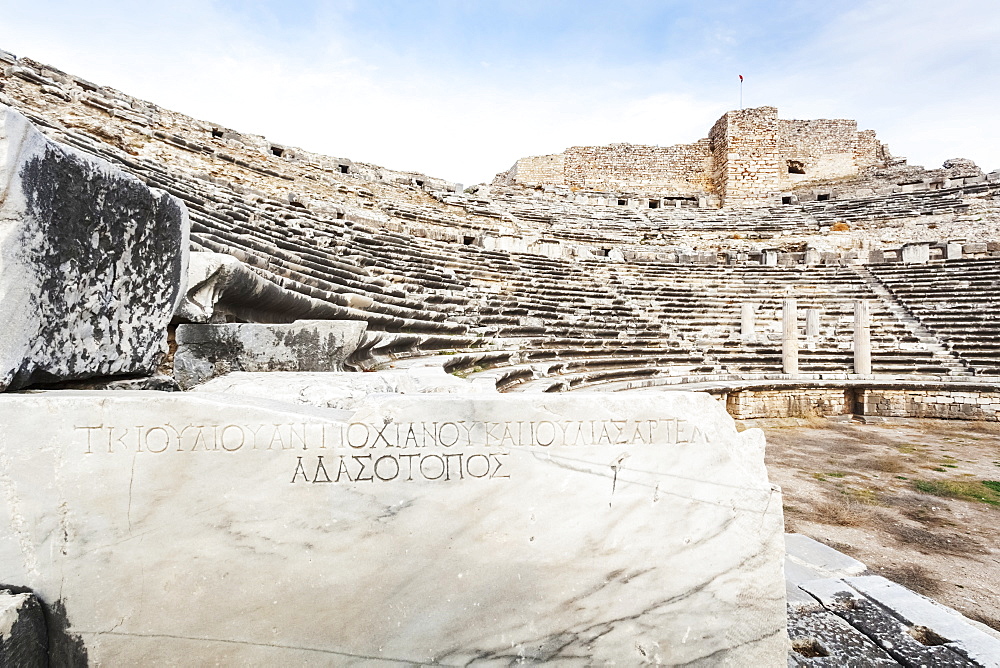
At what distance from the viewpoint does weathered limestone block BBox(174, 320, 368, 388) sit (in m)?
2.61

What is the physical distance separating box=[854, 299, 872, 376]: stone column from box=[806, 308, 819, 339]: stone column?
1.75 meters

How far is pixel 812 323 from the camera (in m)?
11.7

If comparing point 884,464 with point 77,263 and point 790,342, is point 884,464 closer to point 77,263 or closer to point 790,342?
point 790,342

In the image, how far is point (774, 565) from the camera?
5.14 ft

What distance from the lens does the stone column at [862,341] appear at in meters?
9.69

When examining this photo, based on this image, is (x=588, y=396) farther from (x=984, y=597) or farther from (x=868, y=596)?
(x=984, y=597)

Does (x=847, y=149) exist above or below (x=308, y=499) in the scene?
above

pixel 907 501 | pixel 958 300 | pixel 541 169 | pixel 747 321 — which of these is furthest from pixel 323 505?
pixel 541 169

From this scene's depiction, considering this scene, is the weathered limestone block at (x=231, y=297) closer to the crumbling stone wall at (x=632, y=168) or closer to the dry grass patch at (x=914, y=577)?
the dry grass patch at (x=914, y=577)

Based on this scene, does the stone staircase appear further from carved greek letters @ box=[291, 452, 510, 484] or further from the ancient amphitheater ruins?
carved greek letters @ box=[291, 452, 510, 484]

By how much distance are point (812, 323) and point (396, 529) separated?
41.7 ft

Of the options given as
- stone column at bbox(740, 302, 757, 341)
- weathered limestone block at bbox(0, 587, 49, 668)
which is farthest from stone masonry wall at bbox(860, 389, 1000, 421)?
weathered limestone block at bbox(0, 587, 49, 668)

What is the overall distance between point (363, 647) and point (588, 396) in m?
0.98

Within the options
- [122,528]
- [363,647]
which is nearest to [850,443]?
[363,647]
